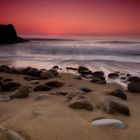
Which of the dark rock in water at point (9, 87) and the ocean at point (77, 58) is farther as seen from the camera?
the ocean at point (77, 58)

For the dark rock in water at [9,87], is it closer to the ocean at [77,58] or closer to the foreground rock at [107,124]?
the foreground rock at [107,124]

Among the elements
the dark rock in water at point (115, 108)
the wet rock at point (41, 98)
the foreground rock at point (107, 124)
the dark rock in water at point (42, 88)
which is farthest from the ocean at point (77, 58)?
the foreground rock at point (107, 124)

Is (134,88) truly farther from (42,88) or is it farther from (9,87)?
(9,87)

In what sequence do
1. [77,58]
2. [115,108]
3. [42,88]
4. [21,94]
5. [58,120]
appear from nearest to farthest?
[58,120] < [115,108] < [21,94] < [42,88] < [77,58]

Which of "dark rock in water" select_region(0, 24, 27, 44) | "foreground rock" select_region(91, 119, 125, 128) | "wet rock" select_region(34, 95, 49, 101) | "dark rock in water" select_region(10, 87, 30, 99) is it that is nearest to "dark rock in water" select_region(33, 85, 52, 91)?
"dark rock in water" select_region(10, 87, 30, 99)

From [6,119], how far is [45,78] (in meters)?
3.07

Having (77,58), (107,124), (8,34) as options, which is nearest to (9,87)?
(107,124)

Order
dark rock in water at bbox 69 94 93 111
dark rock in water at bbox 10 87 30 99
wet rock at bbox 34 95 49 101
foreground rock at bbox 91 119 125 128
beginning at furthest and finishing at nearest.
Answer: dark rock in water at bbox 10 87 30 99, wet rock at bbox 34 95 49 101, dark rock in water at bbox 69 94 93 111, foreground rock at bbox 91 119 125 128

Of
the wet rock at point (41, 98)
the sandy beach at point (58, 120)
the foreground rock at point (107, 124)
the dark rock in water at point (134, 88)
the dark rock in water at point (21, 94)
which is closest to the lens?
the sandy beach at point (58, 120)

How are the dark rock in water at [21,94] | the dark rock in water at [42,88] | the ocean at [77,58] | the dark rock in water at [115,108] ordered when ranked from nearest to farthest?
the dark rock in water at [115,108] → the dark rock in water at [21,94] → the dark rock in water at [42,88] → the ocean at [77,58]

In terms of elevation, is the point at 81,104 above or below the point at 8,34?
above

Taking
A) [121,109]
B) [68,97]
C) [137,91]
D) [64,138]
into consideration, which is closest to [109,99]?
[121,109]

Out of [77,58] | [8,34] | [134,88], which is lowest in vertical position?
[8,34]

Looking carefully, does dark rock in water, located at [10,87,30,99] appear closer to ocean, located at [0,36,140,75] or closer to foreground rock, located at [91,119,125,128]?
foreground rock, located at [91,119,125,128]
